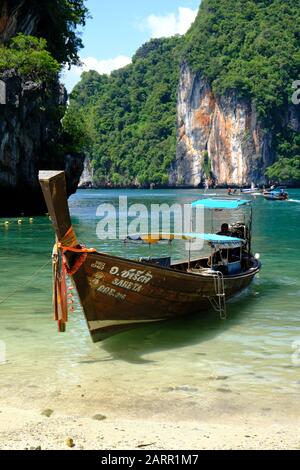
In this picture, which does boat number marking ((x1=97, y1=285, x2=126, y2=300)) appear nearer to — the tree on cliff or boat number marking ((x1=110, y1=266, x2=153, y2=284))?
boat number marking ((x1=110, y1=266, x2=153, y2=284))

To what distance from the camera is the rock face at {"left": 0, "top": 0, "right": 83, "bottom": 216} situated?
1480 inches

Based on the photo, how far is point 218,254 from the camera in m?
15.6

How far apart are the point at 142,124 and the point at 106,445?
6476 inches

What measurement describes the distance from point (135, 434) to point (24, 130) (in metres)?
35.0

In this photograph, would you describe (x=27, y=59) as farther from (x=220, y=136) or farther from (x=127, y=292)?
(x=220, y=136)

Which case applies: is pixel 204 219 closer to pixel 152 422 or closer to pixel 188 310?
pixel 188 310

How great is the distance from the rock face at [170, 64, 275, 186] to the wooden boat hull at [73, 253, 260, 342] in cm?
11468

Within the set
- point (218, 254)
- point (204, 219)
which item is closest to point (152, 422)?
point (218, 254)

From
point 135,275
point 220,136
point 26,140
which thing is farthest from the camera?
point 220,136

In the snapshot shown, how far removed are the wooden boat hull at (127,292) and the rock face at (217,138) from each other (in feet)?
376

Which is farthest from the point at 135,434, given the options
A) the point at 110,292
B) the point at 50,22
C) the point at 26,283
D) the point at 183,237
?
the point at 50,22

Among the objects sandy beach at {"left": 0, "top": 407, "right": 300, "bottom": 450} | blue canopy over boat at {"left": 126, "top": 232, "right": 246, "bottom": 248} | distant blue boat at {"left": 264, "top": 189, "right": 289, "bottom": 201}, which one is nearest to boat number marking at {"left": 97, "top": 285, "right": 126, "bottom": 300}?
sandy beach at {"left": 0, "top": 407, "right": 300, "bottom": 450}

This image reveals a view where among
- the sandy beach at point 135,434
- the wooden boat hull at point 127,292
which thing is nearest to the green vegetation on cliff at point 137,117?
the wooden boat hull at point 127,292

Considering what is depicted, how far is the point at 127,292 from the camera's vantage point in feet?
34.2
